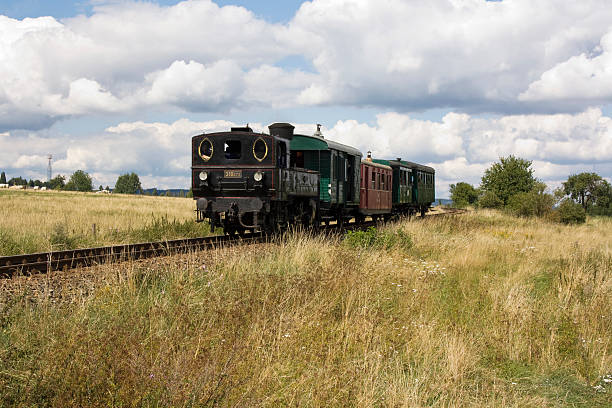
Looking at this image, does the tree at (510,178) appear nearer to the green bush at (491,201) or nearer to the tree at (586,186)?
the green bush at (491,201)

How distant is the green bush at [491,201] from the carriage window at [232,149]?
34055 mm

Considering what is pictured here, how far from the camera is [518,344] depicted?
7.02 m

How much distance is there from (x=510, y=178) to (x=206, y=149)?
116ft

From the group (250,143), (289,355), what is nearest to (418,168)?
(250,143)

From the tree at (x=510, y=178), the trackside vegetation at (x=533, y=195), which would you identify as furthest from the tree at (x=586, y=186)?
the tree at (x=510, y=178)

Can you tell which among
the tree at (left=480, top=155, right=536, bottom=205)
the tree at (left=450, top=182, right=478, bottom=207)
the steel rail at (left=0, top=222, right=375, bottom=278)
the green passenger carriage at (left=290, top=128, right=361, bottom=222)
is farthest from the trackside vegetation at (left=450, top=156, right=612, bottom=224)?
the steel rail at (left=0, top=222, right=375, bottom=278)

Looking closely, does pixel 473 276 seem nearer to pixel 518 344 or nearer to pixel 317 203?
pixel 518 344

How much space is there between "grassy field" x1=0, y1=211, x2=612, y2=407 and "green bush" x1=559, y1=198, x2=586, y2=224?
2639cm

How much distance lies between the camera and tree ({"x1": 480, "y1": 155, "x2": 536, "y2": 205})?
45469 mm

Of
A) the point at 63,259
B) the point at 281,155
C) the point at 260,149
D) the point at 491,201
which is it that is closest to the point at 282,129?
the point at 281,155

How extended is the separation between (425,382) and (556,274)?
740cm

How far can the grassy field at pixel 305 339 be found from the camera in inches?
176

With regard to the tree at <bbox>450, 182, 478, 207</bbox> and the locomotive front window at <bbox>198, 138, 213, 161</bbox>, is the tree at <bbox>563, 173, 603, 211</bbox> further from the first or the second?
the locomotive front window at <bbox>198, 138, 213, 161</bbox>

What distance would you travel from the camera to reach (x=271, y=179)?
15391 mm
